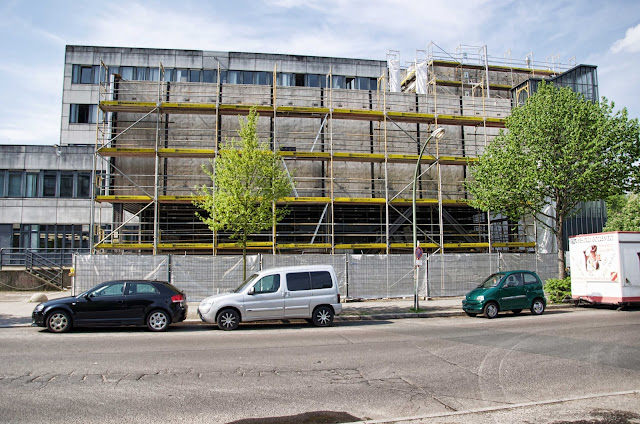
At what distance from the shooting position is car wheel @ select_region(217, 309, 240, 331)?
12.9 m

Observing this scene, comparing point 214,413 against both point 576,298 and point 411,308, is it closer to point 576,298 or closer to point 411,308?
point 411,308

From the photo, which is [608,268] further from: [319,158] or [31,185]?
[31,185]

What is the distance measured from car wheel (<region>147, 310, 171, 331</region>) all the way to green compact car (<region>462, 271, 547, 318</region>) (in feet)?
31.6

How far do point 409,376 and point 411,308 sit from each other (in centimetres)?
968

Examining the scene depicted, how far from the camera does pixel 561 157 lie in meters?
20.5

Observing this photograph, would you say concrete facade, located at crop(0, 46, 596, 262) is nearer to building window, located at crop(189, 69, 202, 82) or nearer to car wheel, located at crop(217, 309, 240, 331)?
car wheel, located at crop(217, 309, 240, 331)

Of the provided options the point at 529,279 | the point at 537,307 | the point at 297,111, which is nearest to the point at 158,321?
the point at 529,279

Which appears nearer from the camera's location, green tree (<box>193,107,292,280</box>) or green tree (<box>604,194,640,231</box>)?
green tree (<box>193,107,292,280</box>)

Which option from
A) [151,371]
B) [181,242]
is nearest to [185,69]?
[181,242]

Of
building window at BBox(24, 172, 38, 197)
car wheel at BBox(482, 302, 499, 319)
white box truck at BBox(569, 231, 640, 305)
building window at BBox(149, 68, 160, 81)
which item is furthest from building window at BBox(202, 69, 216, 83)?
car wheel at BBox(482, 302, 499, 319)

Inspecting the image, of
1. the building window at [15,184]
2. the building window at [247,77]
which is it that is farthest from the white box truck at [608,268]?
the building window at [15,184]

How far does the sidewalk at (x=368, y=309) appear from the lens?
1477 centimetres

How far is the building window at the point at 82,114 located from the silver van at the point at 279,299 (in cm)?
3276

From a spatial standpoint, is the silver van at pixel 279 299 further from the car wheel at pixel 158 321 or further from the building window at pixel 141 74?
the building window at pixel 141 74
